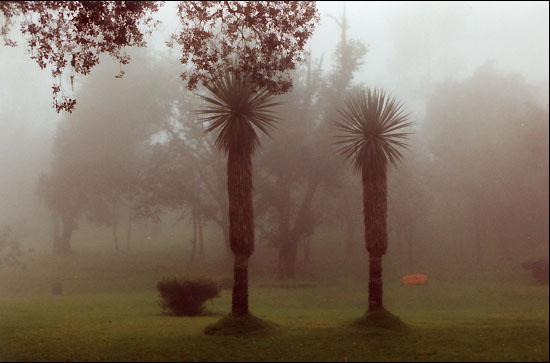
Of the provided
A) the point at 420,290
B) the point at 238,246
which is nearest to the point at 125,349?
the point at 238,246

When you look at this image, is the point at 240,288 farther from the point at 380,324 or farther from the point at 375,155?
the point at 375,155

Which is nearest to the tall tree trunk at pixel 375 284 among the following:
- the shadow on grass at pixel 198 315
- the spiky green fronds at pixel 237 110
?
the spiky green fronds at pixel 237 110

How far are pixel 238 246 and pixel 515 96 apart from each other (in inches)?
1434

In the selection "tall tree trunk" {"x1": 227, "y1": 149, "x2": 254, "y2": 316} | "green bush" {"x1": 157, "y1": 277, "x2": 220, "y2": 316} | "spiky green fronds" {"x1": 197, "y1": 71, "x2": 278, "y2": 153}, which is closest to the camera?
"tall tree trunk" {"x1": 227, "y1": 149, "x2": 254, "y2": 316}

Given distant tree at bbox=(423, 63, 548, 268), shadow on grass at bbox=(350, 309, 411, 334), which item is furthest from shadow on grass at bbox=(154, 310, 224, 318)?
distant tree at bbox=(423, 63, 548, 268)

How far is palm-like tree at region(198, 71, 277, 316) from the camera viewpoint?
59.4 ft

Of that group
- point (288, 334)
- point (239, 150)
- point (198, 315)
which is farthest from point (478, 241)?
point (239, 150)

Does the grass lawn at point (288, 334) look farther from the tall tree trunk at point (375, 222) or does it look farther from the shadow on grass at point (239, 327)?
the tall tree trunk at point (375, 222)

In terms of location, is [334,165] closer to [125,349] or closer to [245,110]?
[245,110]

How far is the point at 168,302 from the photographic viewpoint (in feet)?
76.9

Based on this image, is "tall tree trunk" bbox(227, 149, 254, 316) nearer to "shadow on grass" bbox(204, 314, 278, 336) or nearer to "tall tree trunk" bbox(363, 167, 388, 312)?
"shadow on grass" bbox(204, 314, 278, 336)

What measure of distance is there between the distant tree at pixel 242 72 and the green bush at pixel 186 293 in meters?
5.13

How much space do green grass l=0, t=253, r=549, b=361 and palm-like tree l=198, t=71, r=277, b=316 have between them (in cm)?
227

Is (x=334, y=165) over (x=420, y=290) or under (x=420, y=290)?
over
